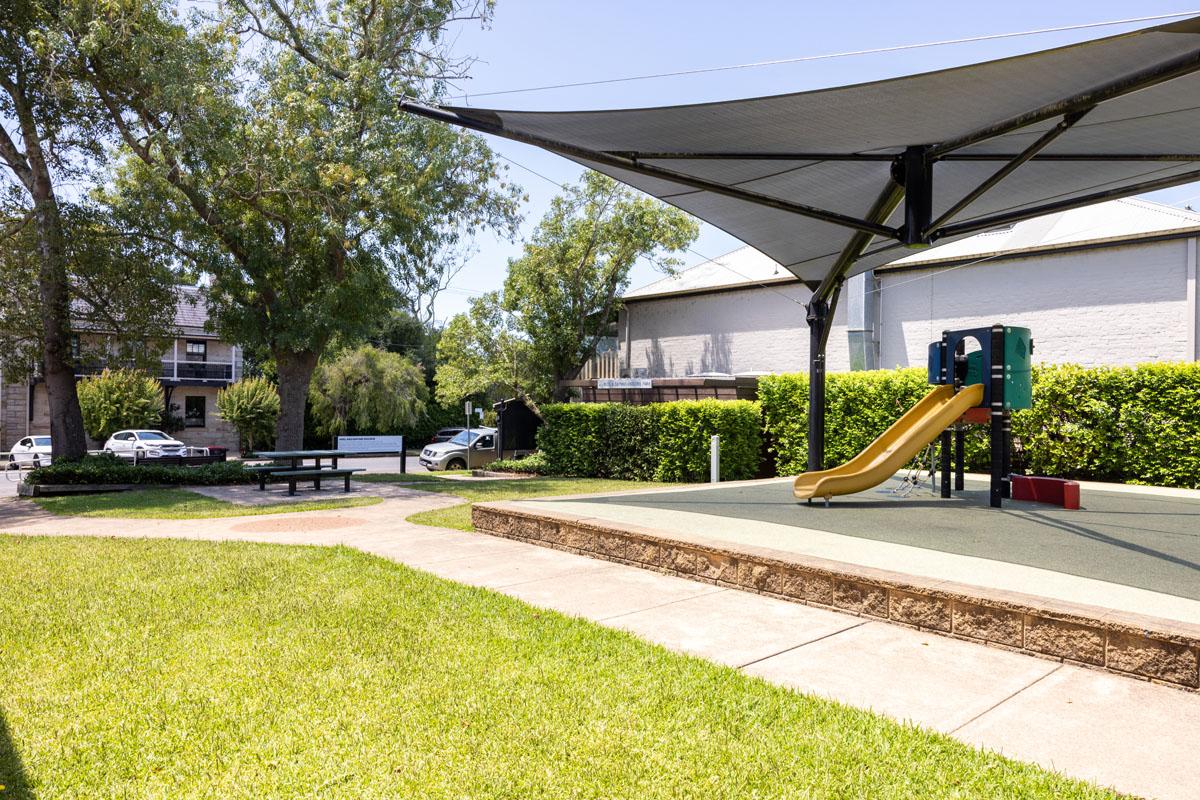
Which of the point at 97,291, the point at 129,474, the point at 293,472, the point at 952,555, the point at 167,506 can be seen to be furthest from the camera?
the point at 97,291

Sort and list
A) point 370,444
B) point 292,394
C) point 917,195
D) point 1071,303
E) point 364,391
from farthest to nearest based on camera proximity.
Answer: point 364,391 < point 370,444 < point 292,394 < point 1071,303 < point 917,195

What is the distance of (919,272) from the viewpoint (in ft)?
60.6

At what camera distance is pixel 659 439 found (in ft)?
56.1

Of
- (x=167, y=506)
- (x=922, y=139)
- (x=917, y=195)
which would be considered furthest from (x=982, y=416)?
(x=167, y=506)

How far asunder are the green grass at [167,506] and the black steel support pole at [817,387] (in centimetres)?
717

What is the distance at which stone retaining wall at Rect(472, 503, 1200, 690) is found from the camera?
12.0ft

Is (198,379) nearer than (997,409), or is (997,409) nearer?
(997,409)

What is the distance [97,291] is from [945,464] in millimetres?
16815

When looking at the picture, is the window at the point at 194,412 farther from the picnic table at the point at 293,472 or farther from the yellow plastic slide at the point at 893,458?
the yellow plastic slide at the point at 893,458

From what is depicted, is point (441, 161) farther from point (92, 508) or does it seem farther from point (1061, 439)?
point (1061, 439)

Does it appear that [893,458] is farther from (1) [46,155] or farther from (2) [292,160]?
(1) [46,155]

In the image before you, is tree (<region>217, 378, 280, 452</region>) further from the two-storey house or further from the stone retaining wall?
the stone retaining wall

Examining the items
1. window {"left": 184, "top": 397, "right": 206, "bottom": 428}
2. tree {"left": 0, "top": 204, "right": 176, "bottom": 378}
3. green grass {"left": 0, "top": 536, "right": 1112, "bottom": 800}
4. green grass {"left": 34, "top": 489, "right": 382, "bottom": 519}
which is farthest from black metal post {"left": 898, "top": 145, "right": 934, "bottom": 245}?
window {"left": 184, "top": 397, "right": 206, "bottom": 428}

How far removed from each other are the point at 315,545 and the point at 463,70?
15001 millimetres
